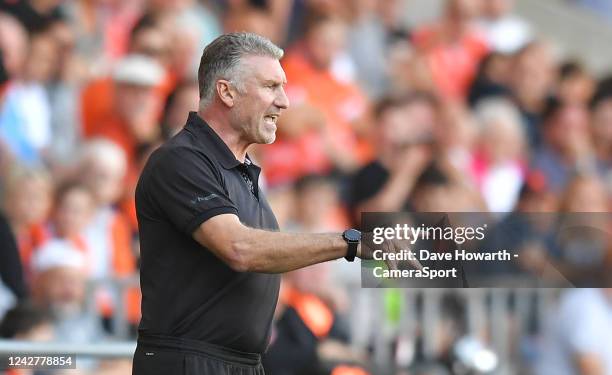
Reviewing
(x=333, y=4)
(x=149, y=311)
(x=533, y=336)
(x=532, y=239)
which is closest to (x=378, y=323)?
(x=533, y=336)

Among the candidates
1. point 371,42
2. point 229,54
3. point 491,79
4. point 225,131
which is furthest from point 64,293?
point 491,79

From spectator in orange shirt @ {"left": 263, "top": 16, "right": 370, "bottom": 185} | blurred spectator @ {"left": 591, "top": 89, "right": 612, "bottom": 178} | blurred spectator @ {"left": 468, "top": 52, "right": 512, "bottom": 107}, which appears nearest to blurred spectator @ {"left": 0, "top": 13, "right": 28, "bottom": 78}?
spectator in orange shirt @ {"left": 263, "top": 16, "right": 370, "bottom": 185}

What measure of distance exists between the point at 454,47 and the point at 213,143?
735 cm

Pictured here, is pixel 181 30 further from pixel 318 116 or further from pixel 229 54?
pixel 229 54

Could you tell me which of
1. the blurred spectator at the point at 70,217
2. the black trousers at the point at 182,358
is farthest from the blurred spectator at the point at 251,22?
the black trousers at the point at 182,358

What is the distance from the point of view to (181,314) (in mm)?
4133

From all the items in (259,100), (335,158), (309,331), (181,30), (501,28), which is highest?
(501,28)

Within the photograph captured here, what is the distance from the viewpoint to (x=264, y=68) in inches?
169

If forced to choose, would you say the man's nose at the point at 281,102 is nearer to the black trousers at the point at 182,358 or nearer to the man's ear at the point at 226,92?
the man's ear at the point at 226,92

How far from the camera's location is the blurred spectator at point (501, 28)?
11742 mm

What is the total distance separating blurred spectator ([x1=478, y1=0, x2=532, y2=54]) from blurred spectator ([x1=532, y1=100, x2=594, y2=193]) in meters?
0.76

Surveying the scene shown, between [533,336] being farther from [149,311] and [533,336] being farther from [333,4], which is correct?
[149,311]

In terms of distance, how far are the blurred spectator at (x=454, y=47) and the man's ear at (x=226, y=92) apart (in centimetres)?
672

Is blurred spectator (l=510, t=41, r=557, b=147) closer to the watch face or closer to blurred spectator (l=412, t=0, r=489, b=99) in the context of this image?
blurred spectator (l=412, t=0, r=489, b=99)
